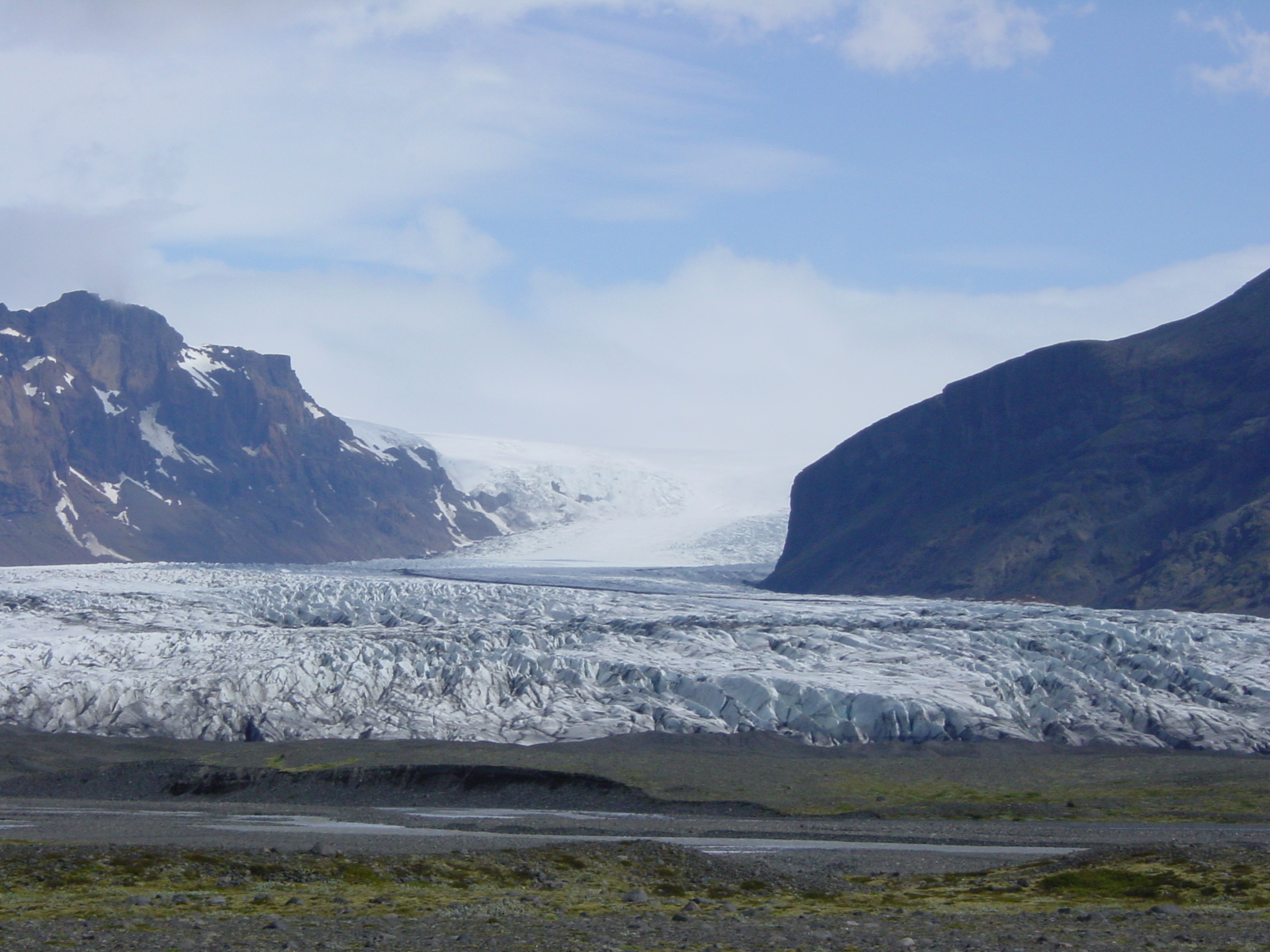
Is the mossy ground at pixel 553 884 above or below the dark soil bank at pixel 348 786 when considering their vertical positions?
above

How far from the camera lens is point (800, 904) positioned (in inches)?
706

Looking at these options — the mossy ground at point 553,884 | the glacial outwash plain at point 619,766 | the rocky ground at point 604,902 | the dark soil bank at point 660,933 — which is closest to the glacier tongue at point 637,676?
the glacial outwash plain at point 619,766

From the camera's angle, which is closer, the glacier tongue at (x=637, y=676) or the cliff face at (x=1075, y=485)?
the glacier tongue at (x=637, y=676)

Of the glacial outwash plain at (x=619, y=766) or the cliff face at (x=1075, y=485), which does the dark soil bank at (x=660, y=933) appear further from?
the cliff face at (x=1075, y=485)

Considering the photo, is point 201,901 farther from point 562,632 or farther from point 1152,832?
point 562,632

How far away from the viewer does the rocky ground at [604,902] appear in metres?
14.3

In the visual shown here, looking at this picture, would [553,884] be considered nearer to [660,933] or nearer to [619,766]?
[660,933]

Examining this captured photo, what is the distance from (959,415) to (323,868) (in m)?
124

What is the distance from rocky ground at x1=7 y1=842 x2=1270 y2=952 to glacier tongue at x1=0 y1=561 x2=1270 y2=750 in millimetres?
25770

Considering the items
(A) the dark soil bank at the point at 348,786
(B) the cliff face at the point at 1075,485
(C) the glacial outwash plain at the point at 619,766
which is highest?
(B) the cliff face at the point at 1075,485

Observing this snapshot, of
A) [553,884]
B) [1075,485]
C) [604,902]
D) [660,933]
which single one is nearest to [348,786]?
[553,884]

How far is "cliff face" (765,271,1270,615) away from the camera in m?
101

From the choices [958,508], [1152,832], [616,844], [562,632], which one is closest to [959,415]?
[958,508]

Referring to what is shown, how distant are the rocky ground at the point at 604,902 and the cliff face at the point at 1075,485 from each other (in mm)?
73315
